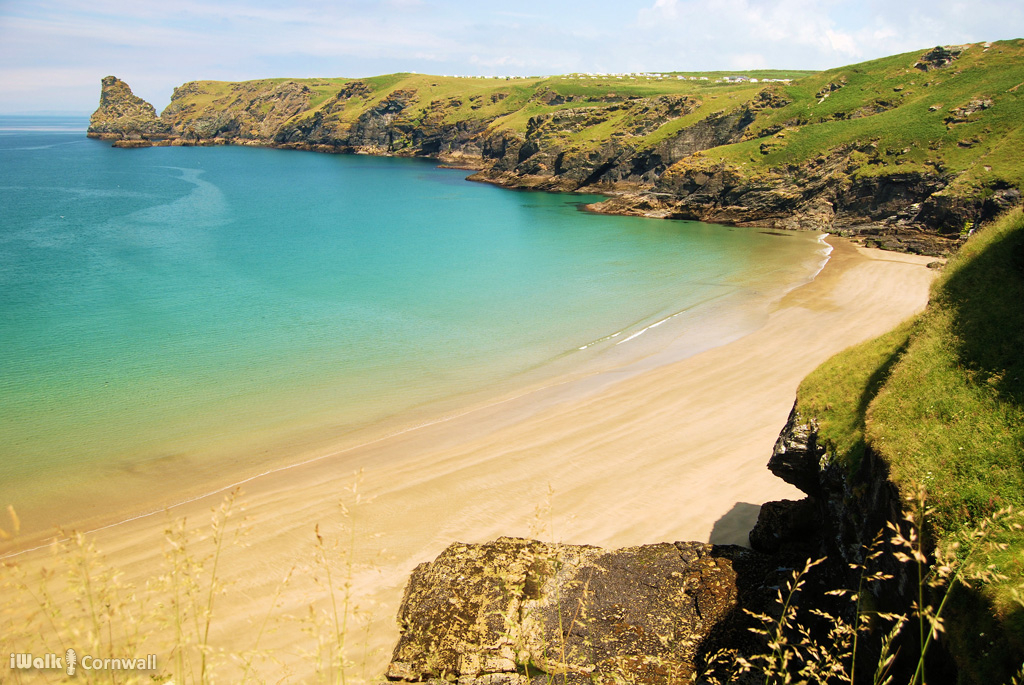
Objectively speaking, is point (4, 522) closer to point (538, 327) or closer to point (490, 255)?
point (538, 327)

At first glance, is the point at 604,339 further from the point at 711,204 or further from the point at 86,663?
the point at 711,204

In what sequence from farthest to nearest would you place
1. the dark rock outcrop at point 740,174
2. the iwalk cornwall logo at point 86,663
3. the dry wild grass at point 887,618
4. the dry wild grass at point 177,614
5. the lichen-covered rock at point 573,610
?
1. the dark rock outcrop at point 740,174
2. the lichen-covered rock at point 573,610
3. the dry wild grass at point 887,618
4. the iwalk cornwall logo at point 86,663
5. the dry wild grass at point 177,614

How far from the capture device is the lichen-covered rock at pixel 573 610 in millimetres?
8562

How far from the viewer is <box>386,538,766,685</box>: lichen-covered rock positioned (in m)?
8.56

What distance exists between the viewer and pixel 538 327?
3206 centimetres

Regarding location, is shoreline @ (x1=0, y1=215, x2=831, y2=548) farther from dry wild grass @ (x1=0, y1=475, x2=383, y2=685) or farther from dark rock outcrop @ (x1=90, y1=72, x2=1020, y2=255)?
dark rock outcrop @ (x1=90, y1=72, x2=1020, y2=255)

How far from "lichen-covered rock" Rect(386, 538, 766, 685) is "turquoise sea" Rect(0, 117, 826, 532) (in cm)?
1054

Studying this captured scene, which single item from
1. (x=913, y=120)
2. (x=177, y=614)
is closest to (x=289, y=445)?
(x=177, y=614)

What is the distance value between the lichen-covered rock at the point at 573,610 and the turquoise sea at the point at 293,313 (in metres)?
10.5

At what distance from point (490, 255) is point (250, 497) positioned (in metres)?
37.6

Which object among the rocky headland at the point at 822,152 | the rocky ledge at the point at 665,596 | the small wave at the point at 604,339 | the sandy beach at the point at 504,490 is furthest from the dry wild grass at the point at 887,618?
the rocky headland at the point at 822,152

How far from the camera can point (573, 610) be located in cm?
970

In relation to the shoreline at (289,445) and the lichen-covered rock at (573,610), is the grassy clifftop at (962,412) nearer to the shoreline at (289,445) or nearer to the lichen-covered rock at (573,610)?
the lichen-covered rock at (573,610)

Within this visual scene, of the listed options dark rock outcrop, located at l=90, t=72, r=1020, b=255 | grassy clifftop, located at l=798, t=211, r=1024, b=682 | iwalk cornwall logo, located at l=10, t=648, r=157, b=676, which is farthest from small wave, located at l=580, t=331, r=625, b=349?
dark rock outcrop, located at l=90, t=72, r=1020, b=255
